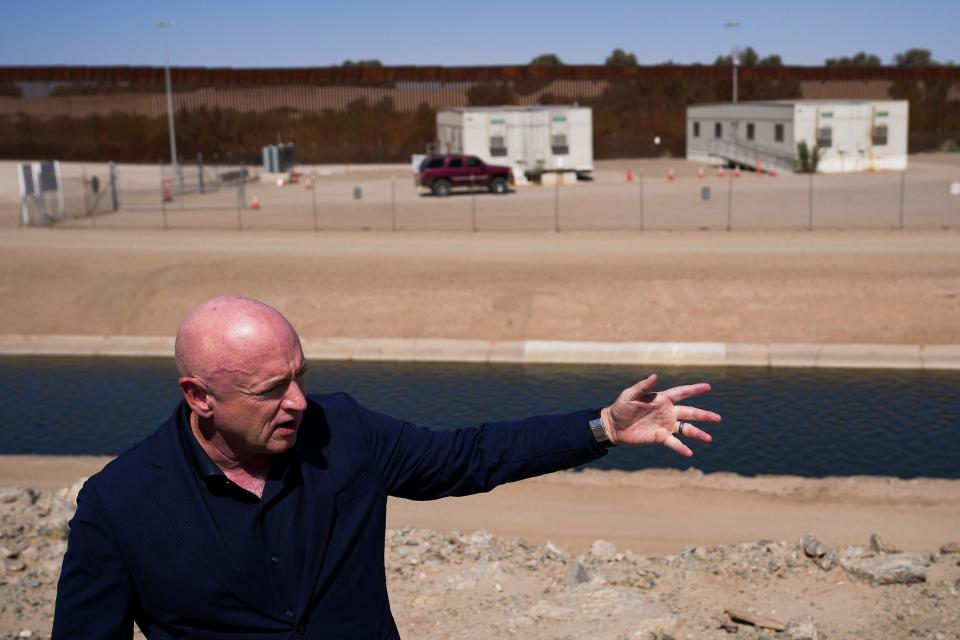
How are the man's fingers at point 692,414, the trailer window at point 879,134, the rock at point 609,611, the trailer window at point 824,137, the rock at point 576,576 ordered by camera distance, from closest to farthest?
the man's fingers at point 692,414
the rock at point 609,611
the rock at point 576,576
the trailer window at point 824,137
the trailer window at point 879,134

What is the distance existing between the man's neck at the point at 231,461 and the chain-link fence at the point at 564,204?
1238 inches

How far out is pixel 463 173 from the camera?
45156 millimetres

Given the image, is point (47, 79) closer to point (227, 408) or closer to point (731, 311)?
point (731, 311)

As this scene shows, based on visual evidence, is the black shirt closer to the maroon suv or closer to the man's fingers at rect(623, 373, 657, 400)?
the man's fingers at rect(623, 373, 657, 400)

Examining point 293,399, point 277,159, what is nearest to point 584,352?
point 293,399

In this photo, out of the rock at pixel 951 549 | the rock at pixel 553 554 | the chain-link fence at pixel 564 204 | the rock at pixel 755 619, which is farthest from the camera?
the chain-link fence at pixel 564 204

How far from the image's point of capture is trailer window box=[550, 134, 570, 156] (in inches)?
2052

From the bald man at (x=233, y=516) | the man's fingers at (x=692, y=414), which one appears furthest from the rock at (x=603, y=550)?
the bald man at (x=233, y=516)

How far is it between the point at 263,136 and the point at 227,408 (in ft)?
239

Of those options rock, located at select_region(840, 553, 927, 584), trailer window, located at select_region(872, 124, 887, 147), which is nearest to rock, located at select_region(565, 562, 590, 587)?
rock, located at select_region(840, 553, 927, 584)

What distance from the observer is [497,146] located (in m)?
52.1

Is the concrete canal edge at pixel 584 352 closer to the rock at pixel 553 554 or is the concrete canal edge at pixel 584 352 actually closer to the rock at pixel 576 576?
the rock at pixel 553 554

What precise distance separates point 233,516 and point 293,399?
43 centimetres

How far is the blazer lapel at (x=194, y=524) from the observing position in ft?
11.5
